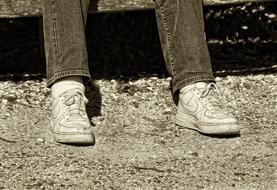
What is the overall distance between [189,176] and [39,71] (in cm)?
165

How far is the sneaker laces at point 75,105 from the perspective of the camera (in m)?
3.83

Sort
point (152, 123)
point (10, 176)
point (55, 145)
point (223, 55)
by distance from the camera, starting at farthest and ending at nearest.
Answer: point (223, 55) → point (152, 123) → point (55, 145) → point (10, 176)

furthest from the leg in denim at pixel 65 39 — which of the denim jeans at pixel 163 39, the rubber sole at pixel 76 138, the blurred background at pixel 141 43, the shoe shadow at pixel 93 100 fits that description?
the blurred background at pixel 141 43

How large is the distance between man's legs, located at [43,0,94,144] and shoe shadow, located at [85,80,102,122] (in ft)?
1.16

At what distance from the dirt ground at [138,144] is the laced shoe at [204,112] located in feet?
0.18

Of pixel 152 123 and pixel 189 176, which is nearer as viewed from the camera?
pixel 189 176

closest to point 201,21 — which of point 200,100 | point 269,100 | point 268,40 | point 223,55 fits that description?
point 200,100

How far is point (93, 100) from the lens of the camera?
4.43 m

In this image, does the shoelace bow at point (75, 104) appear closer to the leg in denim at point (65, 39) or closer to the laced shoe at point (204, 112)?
the leg in denim at point (65, 39)

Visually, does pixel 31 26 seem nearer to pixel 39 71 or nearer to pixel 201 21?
pixel 39 71

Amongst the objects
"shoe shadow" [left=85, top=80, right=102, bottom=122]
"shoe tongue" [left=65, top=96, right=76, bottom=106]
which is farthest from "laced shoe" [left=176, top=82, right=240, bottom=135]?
"shoe tongue" [left=65, top=96, right=76, bottom=106]

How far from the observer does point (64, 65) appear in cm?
383

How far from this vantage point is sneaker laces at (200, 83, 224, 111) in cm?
396

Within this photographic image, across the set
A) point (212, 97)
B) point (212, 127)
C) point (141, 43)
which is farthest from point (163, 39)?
point (141, 43)
